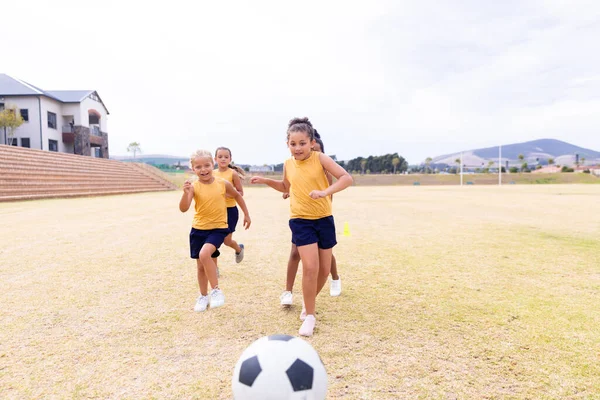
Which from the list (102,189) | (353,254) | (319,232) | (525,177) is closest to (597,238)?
(353,254)

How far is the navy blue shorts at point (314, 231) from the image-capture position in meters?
3.32

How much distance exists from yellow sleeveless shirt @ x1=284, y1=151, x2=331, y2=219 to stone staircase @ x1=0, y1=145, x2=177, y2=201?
66.9ft

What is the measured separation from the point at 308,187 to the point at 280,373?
181 centimetres

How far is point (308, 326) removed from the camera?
124 inches

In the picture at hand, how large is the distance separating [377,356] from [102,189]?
2835 cm

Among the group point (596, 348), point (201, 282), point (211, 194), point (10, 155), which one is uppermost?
point (10, 155)

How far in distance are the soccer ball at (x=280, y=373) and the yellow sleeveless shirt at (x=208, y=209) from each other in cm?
209

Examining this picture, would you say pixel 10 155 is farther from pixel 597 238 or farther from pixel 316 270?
pixel 597 238

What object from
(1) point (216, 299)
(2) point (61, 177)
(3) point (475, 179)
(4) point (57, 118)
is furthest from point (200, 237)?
(3) point (475, 179)

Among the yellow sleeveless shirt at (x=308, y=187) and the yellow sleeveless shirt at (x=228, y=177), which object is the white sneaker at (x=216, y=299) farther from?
the yellow sleeveless shirt at (x=228, y=177)

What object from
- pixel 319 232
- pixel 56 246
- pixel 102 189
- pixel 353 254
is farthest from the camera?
pixel 102 189

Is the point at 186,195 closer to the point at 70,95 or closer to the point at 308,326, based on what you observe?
the point at 308,326

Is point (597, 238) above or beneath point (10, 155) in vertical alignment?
beneath

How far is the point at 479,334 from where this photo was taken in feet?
10.1
